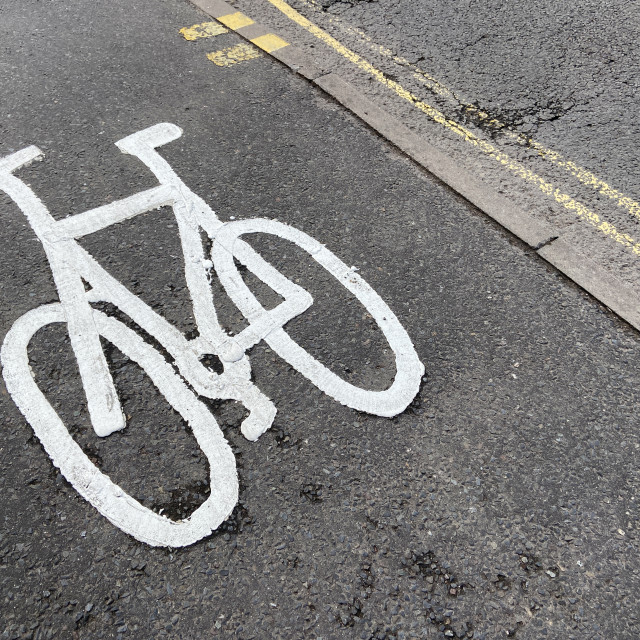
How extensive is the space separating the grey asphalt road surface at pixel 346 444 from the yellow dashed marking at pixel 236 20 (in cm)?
168

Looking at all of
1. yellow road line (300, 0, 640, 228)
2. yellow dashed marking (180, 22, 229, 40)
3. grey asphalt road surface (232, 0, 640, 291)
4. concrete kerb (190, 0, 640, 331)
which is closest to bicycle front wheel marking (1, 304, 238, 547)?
concrete kerb (190, 0, 640, 331)

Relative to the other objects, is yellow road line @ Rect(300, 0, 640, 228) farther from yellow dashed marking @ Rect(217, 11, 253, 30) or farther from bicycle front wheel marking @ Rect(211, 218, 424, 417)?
bicycle front wheel marking @ Rect(211, 218, 424, 417)

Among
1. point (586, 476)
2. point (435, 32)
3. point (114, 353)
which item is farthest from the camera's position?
point (435, 32)

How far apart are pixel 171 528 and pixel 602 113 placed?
4.08 metres

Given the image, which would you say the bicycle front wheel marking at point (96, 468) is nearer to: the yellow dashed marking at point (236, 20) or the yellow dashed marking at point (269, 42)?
the yellow dashed marking at point (269, 42)

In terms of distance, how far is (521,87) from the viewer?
4332mm

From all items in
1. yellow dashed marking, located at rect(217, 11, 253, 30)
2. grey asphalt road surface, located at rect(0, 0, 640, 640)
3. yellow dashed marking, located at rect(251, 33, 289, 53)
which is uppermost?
yellow dashed marking, located at rect(217, 11, 253, 30)

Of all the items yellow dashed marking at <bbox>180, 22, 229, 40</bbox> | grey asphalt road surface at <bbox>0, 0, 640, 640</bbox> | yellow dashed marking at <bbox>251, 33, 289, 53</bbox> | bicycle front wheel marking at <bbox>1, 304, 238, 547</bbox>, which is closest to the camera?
grey asphalt road surface at <bbox>0, 0, 640, 640</bbox>

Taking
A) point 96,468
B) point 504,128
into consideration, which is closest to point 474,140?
point 504,128

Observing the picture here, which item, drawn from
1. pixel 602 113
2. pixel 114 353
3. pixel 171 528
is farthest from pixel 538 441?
pixel 602 113

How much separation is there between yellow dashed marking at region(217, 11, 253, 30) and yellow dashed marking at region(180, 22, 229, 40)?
0.06 meters

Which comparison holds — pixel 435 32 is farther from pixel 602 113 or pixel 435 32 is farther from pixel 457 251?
pixel 457 251

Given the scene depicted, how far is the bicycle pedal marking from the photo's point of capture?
7.45ft

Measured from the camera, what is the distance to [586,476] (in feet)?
7.86
